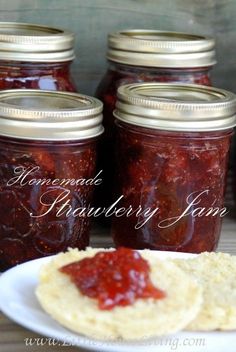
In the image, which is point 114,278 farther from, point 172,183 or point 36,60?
point 36,60

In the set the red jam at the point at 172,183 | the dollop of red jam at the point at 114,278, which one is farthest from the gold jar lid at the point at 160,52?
the dollop of red jam at the point at 114,278

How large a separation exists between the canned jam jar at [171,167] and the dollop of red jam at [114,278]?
19 centimetres

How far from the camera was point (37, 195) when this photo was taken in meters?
1.03

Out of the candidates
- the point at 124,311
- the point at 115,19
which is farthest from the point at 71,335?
the point at 115,19

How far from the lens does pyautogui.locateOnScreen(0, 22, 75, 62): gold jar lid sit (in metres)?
1.12

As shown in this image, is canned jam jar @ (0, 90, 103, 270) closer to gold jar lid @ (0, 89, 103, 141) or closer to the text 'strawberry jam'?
gold jar lid @ (0, 89, 103, 141)

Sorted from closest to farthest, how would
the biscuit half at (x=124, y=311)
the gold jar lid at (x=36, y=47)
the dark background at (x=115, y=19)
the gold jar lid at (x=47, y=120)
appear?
1. the biscuit half at (x=124, y=311)
2. the gold jar lid at (x=47, y=120)
3. the gold jar lid at (x=36, y=47)
4. the dark background at (x=115, y=19)

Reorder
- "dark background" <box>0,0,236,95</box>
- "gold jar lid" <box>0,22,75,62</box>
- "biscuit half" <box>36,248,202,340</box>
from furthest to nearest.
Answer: "dark background" <box>0,0,236,95</box> < "gold jar lid" <box>0,22,75,62</box> < "biscuit half" <box>36,248,202,340</box>

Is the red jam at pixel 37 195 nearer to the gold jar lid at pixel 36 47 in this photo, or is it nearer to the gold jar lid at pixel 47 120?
the gold jar lid at pixel 47 120

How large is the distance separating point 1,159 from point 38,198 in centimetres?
7

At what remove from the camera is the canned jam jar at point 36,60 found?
44.3 inches

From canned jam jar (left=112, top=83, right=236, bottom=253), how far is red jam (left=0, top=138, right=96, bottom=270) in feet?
0.21

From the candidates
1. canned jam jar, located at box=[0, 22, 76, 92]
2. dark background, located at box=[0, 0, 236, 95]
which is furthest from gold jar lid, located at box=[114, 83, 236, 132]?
dark background, located at box=[0, 0, 236, 95]

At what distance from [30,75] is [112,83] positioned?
0.47 ft
